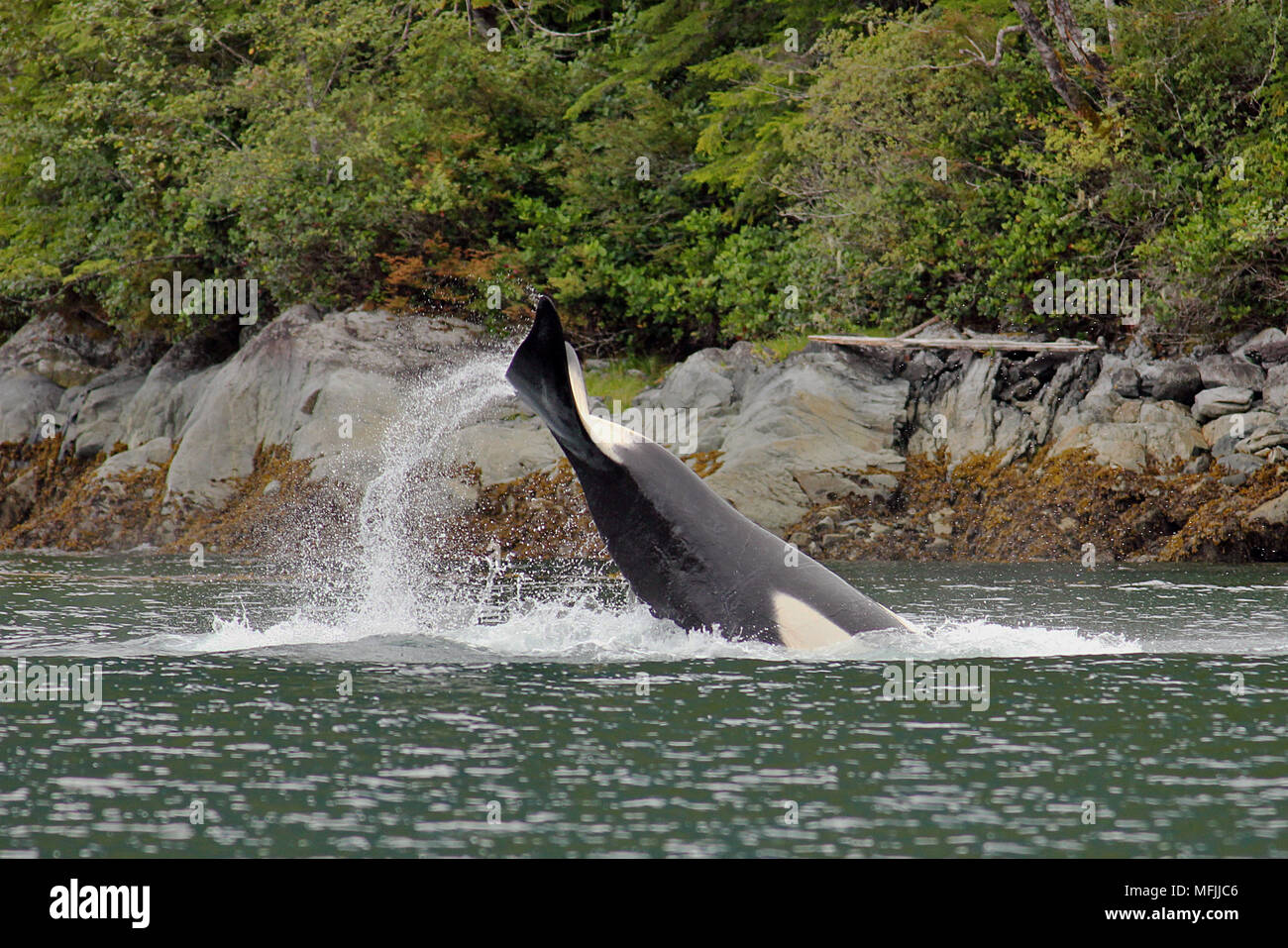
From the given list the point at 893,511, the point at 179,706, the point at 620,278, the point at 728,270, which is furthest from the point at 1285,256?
the point at 179,706

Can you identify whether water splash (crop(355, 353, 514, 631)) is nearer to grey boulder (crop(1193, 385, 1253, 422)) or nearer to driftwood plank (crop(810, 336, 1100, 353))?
driftwood plank (crop(810, 336, 1100, 353))

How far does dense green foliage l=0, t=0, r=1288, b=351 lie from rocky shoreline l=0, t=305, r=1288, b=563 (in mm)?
1820

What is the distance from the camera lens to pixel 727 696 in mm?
10086

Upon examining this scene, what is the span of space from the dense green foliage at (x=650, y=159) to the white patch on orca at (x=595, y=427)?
14.1 meters

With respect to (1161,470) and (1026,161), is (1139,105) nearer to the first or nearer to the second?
(1026,161)

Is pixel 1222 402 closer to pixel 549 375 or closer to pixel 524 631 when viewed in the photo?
pixel 524 631

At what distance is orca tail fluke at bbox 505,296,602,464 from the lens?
10336mm

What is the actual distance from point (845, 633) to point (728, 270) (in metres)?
19.8
